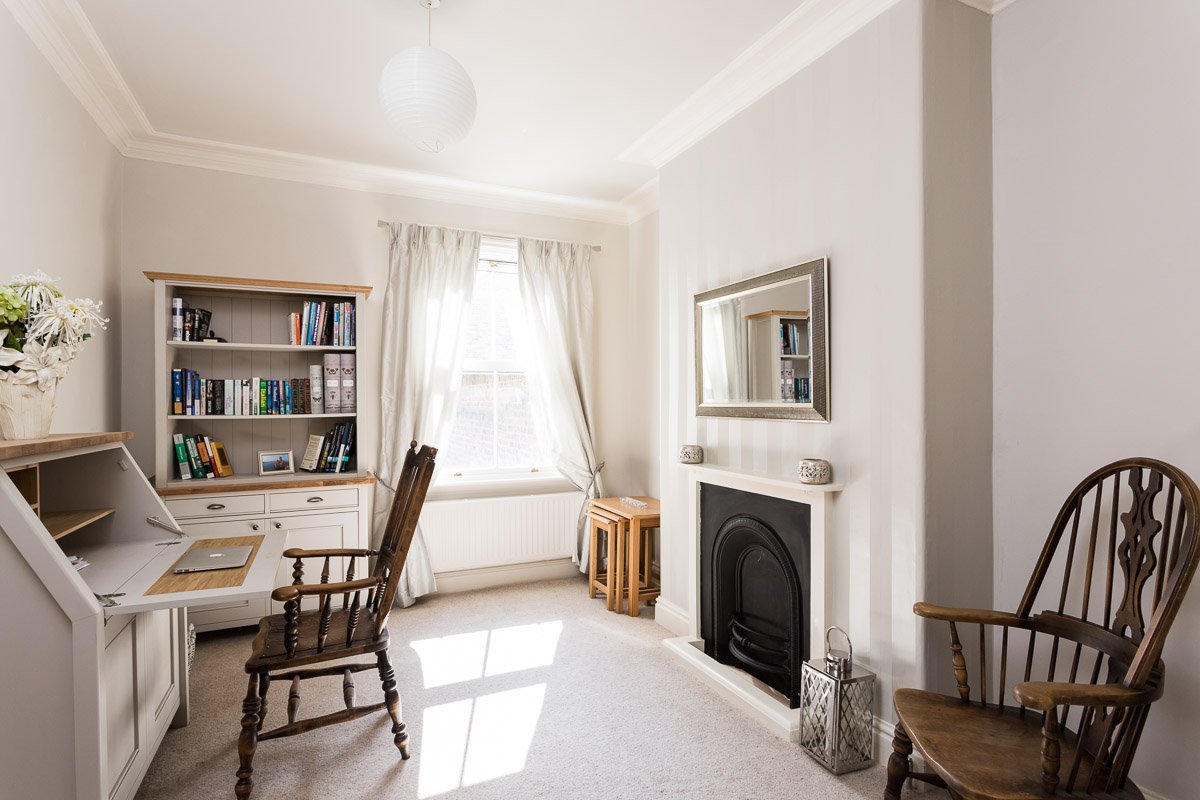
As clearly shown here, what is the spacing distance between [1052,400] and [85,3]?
3.92 m

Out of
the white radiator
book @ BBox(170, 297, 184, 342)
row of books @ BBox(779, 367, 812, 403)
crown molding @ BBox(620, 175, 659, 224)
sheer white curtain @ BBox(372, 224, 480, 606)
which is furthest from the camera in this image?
crown molding @ BBox(620, 175, 659, 224)

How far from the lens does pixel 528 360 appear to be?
4.54 m

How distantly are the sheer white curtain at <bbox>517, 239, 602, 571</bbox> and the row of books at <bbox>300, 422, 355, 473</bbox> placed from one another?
136cm

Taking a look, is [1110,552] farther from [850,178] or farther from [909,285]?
[850,178]

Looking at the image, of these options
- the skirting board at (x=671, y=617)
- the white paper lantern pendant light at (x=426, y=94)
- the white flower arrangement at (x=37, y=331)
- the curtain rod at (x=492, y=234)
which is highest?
the curtain rod at (x=492, y=234)

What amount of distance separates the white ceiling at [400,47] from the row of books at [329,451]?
1755mm

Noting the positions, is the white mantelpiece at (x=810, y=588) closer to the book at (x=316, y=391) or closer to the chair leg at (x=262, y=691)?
the chair leg at (x=262, y=691)

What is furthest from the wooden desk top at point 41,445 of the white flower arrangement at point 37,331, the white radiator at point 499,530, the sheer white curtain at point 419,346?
the white radiator at point 499,530

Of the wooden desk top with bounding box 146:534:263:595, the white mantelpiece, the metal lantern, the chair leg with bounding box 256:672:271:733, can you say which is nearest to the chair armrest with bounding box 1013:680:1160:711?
the metal lantern

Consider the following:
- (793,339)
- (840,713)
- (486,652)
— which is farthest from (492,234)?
(840,713)

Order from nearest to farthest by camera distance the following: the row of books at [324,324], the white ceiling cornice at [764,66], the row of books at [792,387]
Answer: the white ceiling cornice at [764,66] → the row of books at [792,387] → the row of books at [324,324]

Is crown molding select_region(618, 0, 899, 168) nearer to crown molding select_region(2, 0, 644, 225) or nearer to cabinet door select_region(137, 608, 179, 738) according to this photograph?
crown molding select_region(2, 0, 644, 225)

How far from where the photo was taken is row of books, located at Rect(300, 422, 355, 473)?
12.7 ft

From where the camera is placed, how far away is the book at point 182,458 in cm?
354
